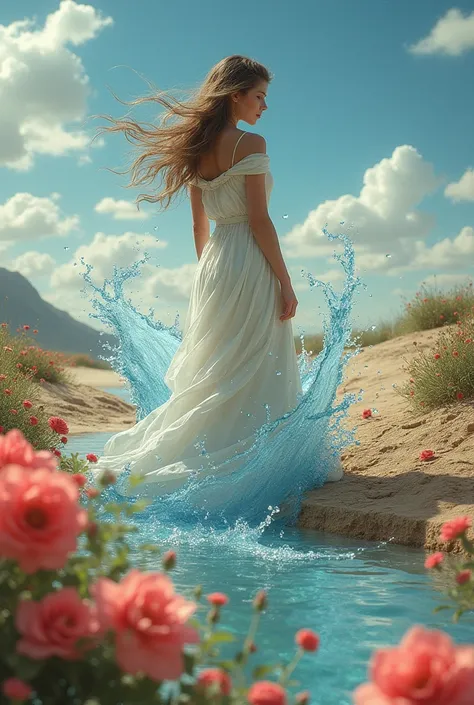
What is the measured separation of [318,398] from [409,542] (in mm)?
1160

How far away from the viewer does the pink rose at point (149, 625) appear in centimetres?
115

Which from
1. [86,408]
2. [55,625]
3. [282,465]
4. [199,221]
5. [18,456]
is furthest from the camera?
[86,408]

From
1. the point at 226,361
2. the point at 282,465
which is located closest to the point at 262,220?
the point at 226,361

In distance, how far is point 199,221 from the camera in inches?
237

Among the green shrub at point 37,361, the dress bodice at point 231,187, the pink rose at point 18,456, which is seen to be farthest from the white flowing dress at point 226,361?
the green shrub at point 37,361

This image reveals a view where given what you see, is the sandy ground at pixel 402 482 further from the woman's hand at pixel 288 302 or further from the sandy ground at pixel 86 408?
the sandy ground at pixel 86 408

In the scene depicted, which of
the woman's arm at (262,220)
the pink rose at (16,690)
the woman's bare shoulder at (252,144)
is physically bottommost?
the pink rose at (16,690)

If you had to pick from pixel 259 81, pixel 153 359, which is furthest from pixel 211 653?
pixel 153 359

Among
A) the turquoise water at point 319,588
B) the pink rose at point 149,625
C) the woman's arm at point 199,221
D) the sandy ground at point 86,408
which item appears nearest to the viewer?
the pink rose at point 149,625

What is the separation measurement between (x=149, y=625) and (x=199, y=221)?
5076mm

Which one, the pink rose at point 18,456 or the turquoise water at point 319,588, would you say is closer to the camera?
the pink rose at point 18,456

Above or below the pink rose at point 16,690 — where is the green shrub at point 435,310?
above

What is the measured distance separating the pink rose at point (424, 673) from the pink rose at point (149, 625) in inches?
11.3

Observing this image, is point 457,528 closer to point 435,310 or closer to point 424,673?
point 424,673
